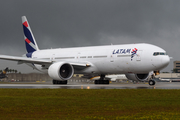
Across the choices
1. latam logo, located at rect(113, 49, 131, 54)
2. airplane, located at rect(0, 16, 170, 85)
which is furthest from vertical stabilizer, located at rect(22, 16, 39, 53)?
latam logo, located at rect(113, 49, 131, 54)

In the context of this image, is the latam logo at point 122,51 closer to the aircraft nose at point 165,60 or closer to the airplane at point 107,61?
the airplane at point 107,61

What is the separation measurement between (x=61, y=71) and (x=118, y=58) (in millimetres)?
7217

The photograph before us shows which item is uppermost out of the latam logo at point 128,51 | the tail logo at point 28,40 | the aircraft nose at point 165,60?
the tail logo at point 28,40

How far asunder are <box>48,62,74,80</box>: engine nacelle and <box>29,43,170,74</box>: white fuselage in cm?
344

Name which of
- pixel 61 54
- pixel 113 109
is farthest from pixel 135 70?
pixel 113 109

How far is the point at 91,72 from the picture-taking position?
39.5 meters

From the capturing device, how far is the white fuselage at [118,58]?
33.7 meters

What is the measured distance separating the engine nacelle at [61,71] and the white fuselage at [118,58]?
3440 mm

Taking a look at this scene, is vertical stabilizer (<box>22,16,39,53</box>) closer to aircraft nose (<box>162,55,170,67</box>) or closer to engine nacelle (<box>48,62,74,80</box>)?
engine nacelle (<box>48,62,74,80</box>)

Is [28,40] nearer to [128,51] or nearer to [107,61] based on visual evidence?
[107,61]

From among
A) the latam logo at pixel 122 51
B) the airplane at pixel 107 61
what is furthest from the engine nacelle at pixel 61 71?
the latam logo at pixel 122 51

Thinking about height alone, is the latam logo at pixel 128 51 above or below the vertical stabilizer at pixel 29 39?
below

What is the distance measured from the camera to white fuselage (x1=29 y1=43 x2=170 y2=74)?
33.7m

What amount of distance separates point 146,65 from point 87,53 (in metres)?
9.12
